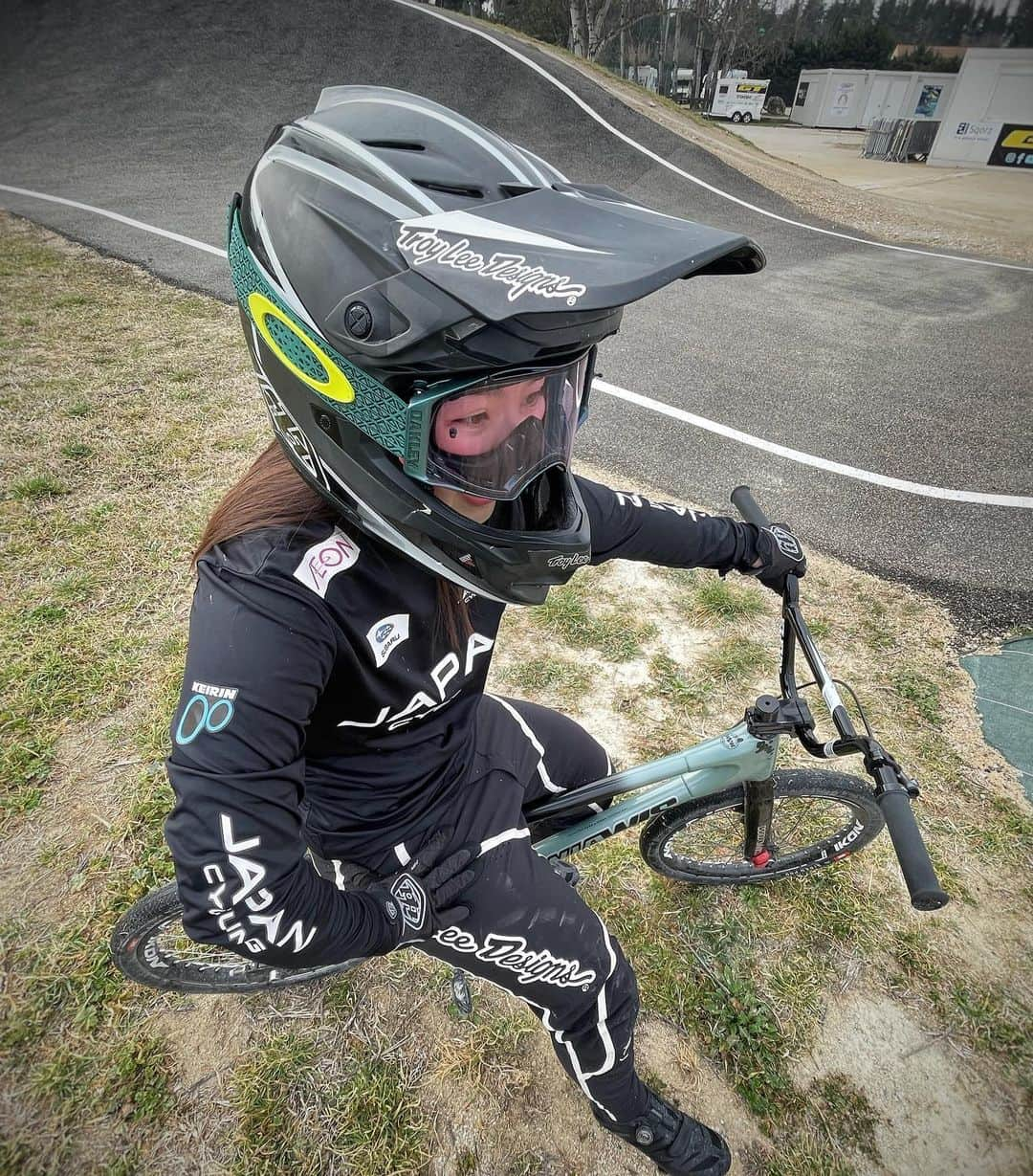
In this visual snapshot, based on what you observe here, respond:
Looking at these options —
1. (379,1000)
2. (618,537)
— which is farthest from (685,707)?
(379,1000)

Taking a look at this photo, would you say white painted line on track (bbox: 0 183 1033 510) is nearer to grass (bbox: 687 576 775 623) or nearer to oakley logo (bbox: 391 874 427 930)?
grass (bbox: 687 576 775 623)

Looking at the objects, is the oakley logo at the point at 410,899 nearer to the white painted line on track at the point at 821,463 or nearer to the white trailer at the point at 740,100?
the white painted line on track at the point at 821,463

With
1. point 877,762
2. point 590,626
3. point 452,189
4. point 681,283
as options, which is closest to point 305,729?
point 452,189

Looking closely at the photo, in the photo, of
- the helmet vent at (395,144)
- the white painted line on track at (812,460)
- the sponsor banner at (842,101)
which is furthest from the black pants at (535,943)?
the sponsor banner at (842,101)

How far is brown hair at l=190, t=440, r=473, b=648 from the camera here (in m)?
1.52

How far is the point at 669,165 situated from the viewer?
13.3 metres

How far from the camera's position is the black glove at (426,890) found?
1636mm

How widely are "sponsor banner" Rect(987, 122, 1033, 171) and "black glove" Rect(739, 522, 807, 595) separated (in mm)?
30115

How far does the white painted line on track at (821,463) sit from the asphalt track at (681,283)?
8 centimetres

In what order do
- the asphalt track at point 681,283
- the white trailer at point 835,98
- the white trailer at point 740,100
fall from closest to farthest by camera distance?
the asphalt track at point 681,283
the white trailer at point 835,98
the white trailer at point 740,100

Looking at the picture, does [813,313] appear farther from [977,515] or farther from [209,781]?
[209,781]

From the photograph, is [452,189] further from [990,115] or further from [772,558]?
[990,115]

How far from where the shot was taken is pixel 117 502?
4.76 meters

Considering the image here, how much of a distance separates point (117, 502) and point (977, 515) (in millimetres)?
6090
